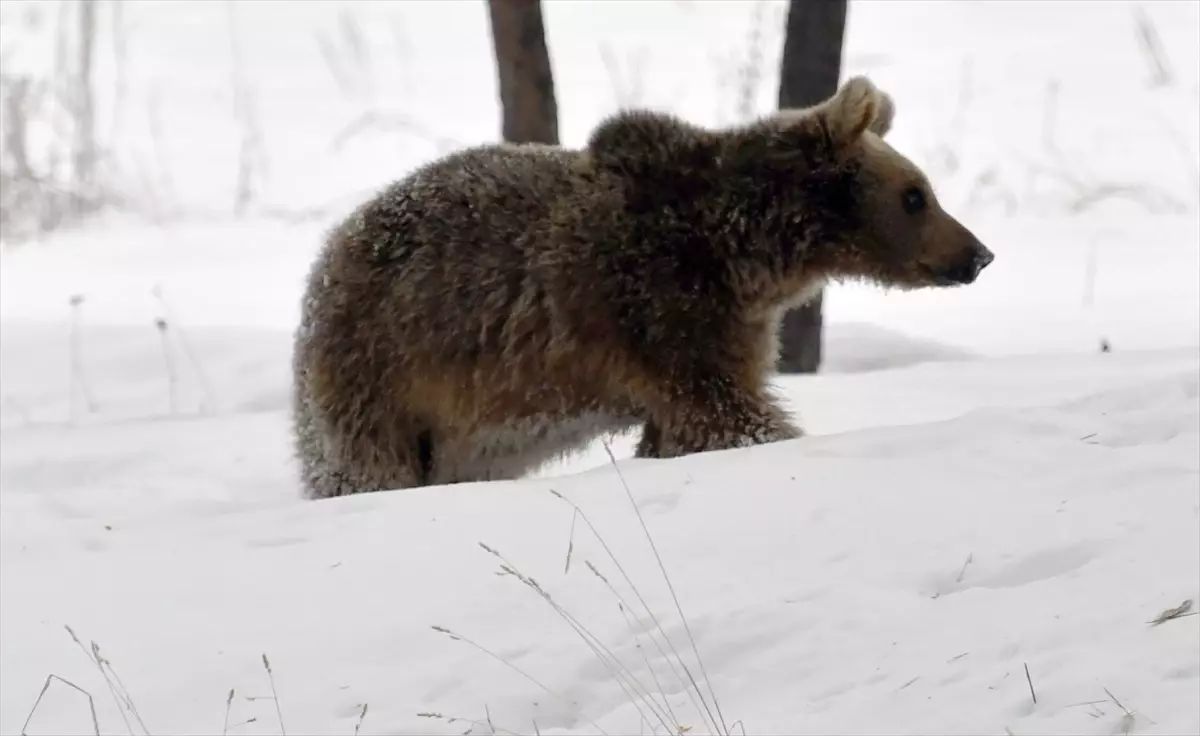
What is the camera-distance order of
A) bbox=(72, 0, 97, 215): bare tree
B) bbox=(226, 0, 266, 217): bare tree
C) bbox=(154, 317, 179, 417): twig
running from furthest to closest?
1. bbox=(226, 0, 266, 217): bare tree
2. bbox=(72, 0, 97, 215): bare tree
3. bbox=(154, 317, 179, 417): twig

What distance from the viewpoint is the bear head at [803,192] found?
3.69m

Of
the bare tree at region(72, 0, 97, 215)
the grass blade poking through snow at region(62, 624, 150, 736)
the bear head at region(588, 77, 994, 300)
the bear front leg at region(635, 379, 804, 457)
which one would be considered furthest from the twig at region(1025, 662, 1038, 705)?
the bare tree at region(72, 0, 97, 215)

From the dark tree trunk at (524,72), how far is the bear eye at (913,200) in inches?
89.8

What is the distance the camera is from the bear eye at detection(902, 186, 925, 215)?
3.77 metres

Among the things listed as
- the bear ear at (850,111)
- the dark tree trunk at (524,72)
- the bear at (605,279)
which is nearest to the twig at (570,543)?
the bear at (605,279)

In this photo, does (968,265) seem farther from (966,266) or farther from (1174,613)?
(1174,613)

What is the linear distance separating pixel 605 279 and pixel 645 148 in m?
0.44

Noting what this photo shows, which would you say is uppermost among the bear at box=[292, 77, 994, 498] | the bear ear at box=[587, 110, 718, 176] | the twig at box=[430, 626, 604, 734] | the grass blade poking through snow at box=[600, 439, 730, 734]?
the bear ear at box=[587, 110, 718, 176]

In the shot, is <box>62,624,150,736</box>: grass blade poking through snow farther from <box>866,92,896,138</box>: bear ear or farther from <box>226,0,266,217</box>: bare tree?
<box>226,0,266,217</box>: bare tree

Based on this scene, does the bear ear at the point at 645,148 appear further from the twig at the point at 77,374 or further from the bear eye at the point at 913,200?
the twig at the point at 77,374

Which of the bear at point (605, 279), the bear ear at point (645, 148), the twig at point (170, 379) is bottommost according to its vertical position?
the twig at point (170, 379)

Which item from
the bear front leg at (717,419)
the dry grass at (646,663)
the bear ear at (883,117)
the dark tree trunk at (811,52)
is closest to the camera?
the dry grass at (646,663)

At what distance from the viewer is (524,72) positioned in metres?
5.66

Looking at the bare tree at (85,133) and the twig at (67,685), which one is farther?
the bare tree at (85,133)
